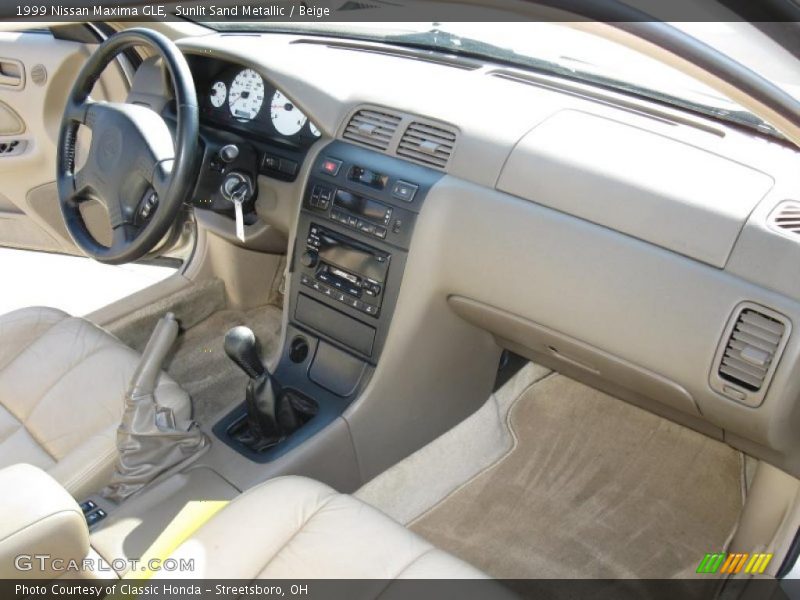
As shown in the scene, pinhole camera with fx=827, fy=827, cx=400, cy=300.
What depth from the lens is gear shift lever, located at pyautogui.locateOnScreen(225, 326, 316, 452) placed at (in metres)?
1.96

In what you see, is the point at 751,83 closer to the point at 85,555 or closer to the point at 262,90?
the point at 85,555

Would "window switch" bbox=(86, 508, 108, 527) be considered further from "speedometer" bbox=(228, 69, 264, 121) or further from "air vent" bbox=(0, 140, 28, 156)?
"air vent" bbox=(0, 140, 28, 156)

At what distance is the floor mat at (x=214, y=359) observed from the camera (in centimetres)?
265

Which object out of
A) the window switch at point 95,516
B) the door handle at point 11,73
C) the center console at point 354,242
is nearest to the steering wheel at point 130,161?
the center console at point 354,242

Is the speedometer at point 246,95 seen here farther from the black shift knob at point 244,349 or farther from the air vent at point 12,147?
the air vent at point 12,147

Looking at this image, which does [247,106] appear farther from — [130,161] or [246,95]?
[130,161]

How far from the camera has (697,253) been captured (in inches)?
61.4

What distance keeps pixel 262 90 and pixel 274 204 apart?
32cm

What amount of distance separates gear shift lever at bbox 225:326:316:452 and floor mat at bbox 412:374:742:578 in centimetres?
47

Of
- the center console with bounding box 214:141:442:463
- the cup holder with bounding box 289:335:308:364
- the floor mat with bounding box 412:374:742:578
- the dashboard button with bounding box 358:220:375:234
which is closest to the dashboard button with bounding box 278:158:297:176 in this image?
the center console with bounding box 214:141:442:463

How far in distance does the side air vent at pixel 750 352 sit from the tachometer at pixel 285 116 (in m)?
1.25

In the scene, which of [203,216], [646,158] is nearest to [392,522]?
[646,158]

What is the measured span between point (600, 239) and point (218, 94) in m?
1.30

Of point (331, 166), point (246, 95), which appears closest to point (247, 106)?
point (246, 95)
